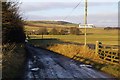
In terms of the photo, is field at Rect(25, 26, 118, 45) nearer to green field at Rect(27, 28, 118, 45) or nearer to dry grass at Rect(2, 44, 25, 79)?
green field at Rect(27, 28, 118, 45)

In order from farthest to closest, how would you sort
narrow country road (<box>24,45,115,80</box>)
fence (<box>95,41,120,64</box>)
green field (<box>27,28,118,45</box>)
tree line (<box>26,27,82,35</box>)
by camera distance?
tree line (<box>26,27,82,35</box>), green field (<box>27,28,118,45</box>), fence (<box>95,41,120,64</box>), narrow country road (<box>24,45,115,80</box>)

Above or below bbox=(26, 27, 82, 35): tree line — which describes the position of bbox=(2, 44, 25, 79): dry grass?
below

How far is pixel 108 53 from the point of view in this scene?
89.8 ft

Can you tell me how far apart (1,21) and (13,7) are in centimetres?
408

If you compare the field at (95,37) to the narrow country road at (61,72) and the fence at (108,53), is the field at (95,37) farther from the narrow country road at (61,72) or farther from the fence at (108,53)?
the narrow country road at (61,72)

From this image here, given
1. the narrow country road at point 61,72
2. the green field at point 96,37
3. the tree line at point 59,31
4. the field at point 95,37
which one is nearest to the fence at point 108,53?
the narrow country road at point 61,72

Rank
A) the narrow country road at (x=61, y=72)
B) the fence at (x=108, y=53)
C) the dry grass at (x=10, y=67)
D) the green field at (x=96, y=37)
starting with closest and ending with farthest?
1. the dry grass at (x=10, y=67)
2. the narrow country road at (x=61, y=72)
3. the fence at (x=108, y=53)
4. the green field at (x=96, y=37)

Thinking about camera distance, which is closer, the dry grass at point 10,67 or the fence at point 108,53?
the dry grass at point 10,67

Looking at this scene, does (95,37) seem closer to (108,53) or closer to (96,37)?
(96,37)

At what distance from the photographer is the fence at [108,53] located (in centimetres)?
2557

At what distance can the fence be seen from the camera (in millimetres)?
25567

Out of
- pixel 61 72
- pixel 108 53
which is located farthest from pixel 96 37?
pixel 61 72

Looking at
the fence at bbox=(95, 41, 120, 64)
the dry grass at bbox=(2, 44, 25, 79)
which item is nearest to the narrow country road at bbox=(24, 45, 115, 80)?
the dry grass at bbox=(2, 44, 25, 79)

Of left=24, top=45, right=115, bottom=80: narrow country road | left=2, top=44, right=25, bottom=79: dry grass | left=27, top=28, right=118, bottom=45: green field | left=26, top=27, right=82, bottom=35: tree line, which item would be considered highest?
left=26, top=27, right=82, bottom=35: tree line
